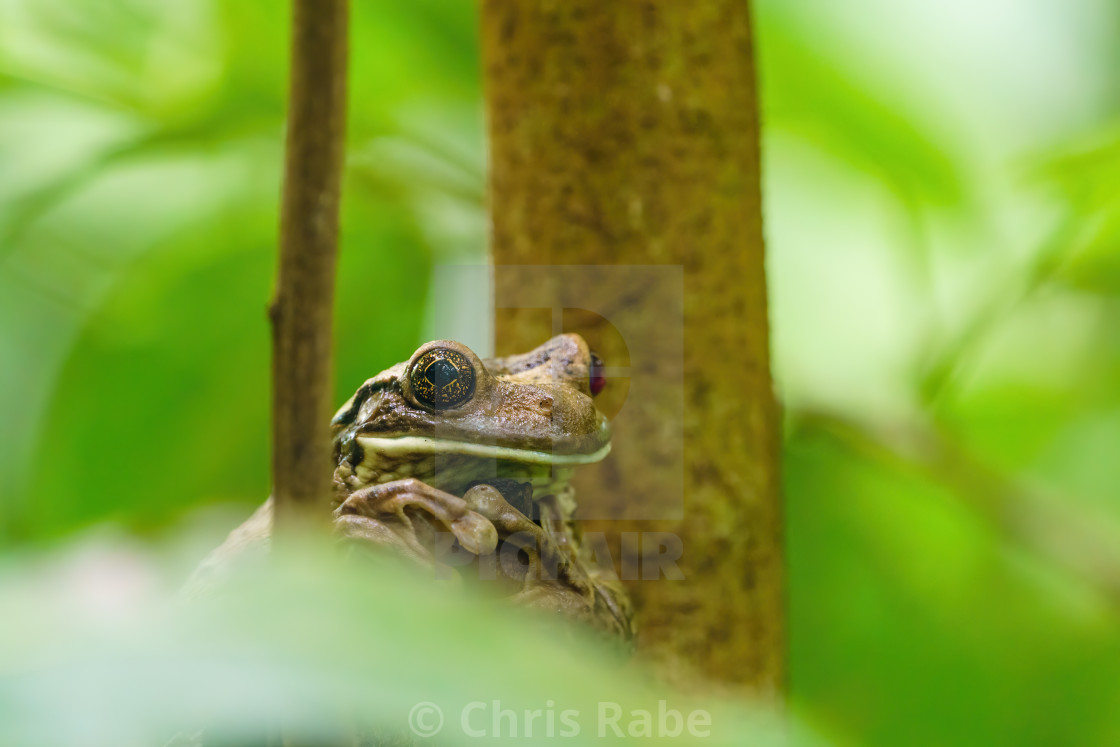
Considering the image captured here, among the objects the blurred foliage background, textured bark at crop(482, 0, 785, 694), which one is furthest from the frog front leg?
the blurred foliage background

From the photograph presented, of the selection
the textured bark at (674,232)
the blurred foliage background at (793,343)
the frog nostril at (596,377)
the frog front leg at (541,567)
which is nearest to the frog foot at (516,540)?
the frog front leg at (541,567)

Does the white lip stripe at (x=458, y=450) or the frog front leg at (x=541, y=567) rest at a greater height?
the white lip stripe at (x=458, y=450)

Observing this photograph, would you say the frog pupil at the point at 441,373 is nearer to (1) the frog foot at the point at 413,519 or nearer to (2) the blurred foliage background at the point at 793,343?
(1) the frog foot at the point at 413,519

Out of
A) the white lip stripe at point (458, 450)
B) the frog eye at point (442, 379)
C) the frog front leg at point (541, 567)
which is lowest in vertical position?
the frog front leg at point (541, 567)

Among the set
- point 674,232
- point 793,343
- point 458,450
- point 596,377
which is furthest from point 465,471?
point 793,343

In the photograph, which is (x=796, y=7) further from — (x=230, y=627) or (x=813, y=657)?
(x=230, y=627)

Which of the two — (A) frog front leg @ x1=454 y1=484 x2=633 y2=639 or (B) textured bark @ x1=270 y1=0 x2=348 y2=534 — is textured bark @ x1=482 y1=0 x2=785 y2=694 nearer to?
(A) frog front leg @ x1=454 y1=484 x2=633 y2=639

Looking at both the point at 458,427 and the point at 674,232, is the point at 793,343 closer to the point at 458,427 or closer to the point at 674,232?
the point at 674,232
